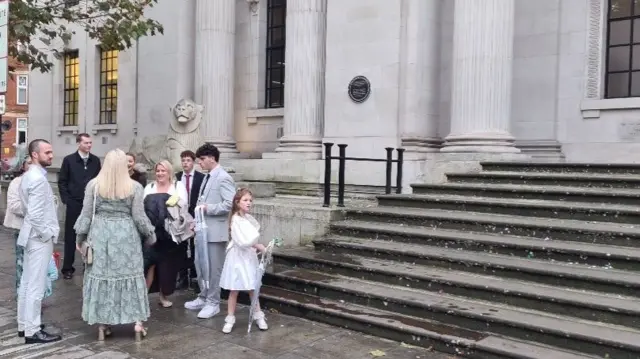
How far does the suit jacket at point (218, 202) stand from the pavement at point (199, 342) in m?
0.94

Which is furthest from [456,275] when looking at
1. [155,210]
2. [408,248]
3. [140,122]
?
[140,122]

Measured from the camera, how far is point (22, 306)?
5.93 meters

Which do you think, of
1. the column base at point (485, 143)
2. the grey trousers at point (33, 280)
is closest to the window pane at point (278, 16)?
the column base at point (485, 143)

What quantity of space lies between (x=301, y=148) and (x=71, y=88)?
1136cm

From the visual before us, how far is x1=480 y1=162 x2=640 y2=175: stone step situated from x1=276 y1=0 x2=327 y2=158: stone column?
13.0ft

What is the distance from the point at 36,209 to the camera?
5.66m

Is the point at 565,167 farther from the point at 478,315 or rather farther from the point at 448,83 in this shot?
the point at 478,315

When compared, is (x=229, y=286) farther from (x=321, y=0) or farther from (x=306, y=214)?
(x=321, y=0)

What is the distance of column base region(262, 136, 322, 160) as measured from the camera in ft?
41.0

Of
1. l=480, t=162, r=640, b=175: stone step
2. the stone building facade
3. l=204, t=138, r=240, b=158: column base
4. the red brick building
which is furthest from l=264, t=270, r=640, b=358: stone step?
A: the red brick building

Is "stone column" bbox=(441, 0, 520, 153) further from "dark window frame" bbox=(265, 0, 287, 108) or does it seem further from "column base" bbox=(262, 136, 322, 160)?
"dark window frame" bbox=(265, 0, 287, 108)

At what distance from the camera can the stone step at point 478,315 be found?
16.8ft

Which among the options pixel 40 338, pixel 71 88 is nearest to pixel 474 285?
pixel 40 338

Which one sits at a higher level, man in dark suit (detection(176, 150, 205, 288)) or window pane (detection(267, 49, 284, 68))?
window pane (detection(267, 49, 284, 68))
